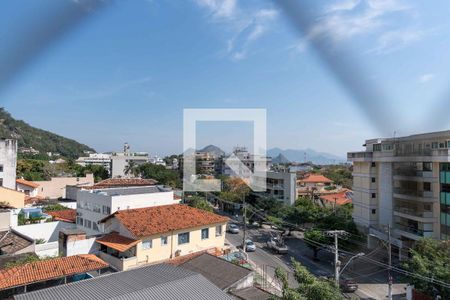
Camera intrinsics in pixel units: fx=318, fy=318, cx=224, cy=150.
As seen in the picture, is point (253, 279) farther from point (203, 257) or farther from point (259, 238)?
point (259, 238)

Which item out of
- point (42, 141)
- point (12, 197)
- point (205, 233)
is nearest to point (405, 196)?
point (205, 233)

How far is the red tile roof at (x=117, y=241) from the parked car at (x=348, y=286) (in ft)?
15.0

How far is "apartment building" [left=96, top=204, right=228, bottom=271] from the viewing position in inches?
232

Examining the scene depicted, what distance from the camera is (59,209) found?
11.1m

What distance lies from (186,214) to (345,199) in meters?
11.9

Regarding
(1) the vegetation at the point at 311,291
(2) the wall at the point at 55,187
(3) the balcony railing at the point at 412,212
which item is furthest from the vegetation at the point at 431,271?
(2) the wall at the point at 55,187

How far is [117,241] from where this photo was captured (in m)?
6.07

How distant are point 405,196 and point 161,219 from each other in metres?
6.13

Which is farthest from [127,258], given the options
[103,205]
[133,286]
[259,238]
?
[259,238]

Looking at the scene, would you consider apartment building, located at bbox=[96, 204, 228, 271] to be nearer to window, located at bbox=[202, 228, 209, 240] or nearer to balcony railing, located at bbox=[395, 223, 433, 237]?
window, located at bbox=[202, 228, 209, 240]

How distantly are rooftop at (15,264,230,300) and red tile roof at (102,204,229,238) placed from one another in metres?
3.09

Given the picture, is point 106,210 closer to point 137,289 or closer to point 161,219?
point 161,219

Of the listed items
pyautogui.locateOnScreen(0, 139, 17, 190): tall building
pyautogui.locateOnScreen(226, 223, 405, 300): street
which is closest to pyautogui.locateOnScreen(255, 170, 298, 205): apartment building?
pyautogui.locateOnScreen(226, 223, 405, 300): street

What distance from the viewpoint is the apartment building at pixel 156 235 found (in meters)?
5.90
